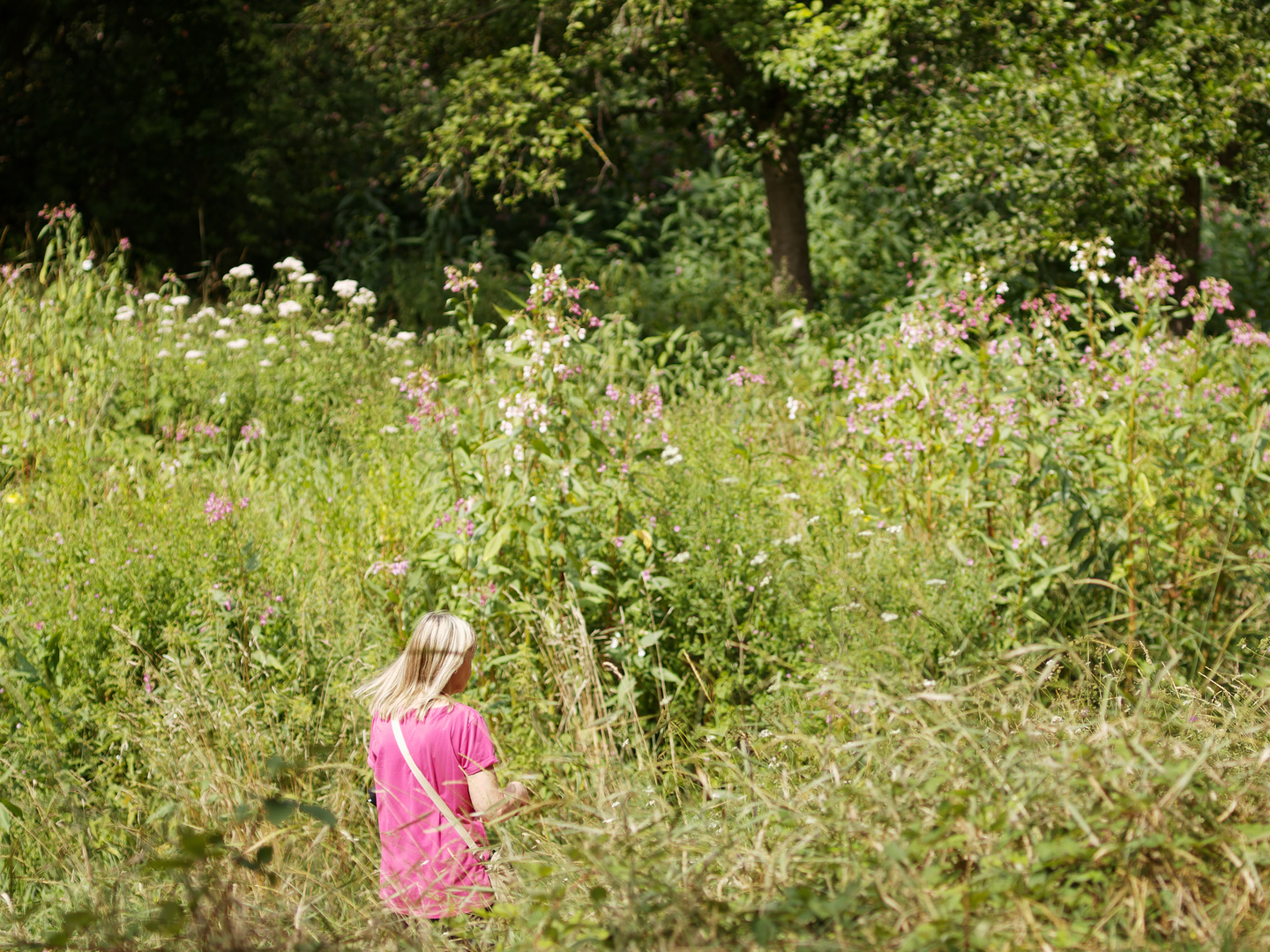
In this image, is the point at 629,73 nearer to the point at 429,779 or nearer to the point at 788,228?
the point at 788,228

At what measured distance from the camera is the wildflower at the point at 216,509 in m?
4.61

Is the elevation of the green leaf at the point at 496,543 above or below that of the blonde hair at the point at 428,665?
above

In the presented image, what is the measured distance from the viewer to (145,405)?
21.0 ft

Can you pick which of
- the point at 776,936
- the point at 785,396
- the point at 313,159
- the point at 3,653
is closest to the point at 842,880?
the point at 776,936

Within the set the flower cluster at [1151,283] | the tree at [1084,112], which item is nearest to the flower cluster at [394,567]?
the flower cluster at [1151,283]

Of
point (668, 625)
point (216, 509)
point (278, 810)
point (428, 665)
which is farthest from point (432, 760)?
point (216, 509)

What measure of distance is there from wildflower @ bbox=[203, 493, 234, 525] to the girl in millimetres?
1797

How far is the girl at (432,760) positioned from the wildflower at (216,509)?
1.80 m

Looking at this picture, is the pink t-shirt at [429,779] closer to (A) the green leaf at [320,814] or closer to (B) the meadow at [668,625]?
(B) the meadow at [668,625]

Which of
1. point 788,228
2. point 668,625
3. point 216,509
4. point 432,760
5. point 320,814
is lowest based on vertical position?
point 668,625

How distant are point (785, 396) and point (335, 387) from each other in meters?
2.66

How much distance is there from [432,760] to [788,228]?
7.51 m

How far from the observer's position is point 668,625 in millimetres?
4184

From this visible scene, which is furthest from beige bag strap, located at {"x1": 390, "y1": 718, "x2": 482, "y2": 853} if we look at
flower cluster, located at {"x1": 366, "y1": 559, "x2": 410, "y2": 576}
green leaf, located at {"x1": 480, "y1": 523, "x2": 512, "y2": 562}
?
flower cluster, located at {"x1": 366, "y1": 559, "x2": 410, "y2": 576}
